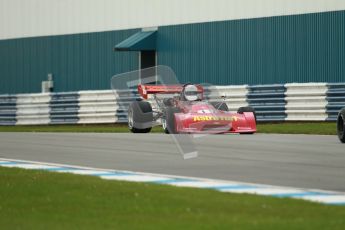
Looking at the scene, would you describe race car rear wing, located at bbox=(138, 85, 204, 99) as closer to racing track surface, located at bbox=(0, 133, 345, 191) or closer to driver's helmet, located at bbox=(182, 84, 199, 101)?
driver's helmet, located at bbox=(182, 84, 199, 101)

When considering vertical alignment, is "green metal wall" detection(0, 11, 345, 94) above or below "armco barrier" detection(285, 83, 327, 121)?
above

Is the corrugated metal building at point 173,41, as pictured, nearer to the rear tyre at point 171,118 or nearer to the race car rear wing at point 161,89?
the race car rear wing at point 161,89

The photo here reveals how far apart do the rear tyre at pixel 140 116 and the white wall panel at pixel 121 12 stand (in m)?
8.03

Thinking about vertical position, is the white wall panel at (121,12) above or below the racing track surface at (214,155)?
above

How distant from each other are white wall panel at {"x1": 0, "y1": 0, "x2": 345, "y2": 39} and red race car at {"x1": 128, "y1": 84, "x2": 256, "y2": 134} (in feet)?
25.3

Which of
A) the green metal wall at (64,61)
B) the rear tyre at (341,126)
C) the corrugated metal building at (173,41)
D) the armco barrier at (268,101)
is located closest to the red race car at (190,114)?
the rear tyre at (341,126)

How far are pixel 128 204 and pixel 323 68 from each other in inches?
862

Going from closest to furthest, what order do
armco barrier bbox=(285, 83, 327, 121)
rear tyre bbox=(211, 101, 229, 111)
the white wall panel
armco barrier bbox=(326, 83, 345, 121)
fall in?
rear tyre bbox=(211, 101, 229, 111) < armco barrier bbox=(326, 83, 345, 121) < armco barrier bbox=(285, 83, 327, 121) < the white wall panel

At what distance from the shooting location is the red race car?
24.3 meters

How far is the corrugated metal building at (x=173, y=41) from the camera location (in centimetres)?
3312

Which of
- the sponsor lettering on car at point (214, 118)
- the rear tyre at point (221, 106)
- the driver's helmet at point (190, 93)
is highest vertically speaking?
the driver's helmet at point (190, 93)

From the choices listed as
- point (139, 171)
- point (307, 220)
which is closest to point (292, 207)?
point (307, 220)

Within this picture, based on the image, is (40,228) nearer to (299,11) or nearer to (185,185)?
(185,185)

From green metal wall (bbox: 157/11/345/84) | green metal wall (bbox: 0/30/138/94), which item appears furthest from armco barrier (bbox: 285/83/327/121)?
green metal wall (bbox: 0/30/138/94)
